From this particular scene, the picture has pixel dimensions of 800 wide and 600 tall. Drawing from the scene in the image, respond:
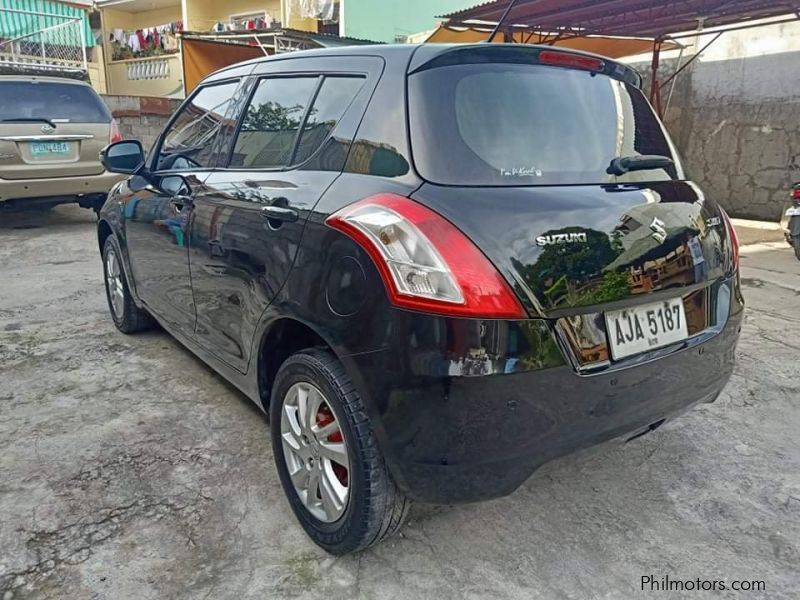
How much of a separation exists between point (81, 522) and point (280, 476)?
2.32 ft

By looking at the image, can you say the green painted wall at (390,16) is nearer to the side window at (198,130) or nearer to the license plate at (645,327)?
the side window at (198,130)

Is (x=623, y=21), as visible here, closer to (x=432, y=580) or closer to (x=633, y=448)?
(x=633, y=448)

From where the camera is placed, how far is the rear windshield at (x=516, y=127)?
1.79m

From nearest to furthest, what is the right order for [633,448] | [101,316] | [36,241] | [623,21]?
[633,448]
[101,316]
[36,241]
[623,21]

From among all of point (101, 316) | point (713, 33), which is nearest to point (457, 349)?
point (101, 316)

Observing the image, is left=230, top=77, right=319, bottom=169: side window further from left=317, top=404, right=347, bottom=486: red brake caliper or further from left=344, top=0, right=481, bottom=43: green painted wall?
left=344, top=0, right=481, bottom=43: green painted wall

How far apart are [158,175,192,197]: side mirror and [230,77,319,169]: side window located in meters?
0.38

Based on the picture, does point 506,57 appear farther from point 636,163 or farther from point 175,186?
point 175,186

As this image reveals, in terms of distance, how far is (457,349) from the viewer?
1.59m

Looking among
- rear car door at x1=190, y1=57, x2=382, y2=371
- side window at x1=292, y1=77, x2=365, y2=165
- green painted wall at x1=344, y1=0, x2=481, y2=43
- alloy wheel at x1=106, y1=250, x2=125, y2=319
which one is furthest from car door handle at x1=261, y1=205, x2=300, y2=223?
green painted wall at x1=344, y1=0, x2=481, y2=43

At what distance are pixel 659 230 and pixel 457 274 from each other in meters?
0.73

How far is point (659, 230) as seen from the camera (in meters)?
1.90

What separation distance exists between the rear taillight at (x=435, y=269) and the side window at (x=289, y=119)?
639 millimetres

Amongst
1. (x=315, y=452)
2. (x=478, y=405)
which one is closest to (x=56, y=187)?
(x=315, y=452)
